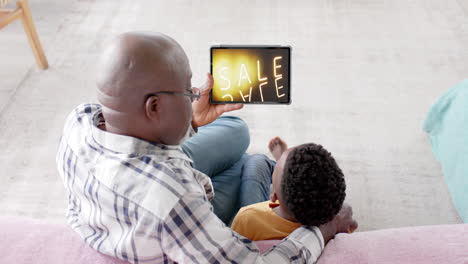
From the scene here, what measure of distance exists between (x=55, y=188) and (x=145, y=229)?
43.2 inches

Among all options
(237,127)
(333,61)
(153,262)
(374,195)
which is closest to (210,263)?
(153,262)

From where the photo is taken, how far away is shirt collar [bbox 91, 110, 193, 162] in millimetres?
948

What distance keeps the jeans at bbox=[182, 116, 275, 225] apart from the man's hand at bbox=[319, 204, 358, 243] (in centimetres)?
34

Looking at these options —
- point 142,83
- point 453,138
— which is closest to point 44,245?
point 142,83

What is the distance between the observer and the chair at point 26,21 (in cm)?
222

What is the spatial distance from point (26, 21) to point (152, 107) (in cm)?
169

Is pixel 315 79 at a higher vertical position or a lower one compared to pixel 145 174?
lower

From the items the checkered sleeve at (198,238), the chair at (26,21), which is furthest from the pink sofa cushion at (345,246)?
the chair at (26,21)

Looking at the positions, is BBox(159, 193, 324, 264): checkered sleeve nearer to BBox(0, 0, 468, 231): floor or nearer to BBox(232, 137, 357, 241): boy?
BBox(232, 137, 357, 241): boy

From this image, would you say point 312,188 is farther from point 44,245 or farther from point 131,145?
point 44,245

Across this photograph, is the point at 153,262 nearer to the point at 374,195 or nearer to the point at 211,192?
the point at 211,192

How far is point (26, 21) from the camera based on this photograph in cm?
231

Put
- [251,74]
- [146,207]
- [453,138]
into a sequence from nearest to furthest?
[146,207], [251,74], [453,138]

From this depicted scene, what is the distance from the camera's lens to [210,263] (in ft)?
2.93
